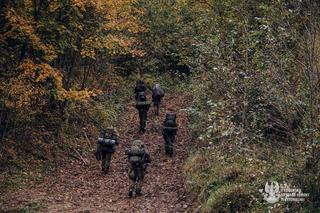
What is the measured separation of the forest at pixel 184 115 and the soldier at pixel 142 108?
25.9 inches

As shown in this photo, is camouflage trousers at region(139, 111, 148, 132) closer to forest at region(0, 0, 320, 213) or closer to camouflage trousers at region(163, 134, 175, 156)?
forest at region(0, 0, 320, 213)

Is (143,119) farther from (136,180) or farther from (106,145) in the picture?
(136,180)

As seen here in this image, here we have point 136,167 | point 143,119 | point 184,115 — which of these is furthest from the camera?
point 184,115


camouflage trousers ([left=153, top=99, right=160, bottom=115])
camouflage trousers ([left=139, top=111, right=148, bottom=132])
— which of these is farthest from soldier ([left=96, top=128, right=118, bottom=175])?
camouflage trousers ([left=153, top=99, right=160, bottom=115])

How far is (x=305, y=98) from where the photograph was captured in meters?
8.49

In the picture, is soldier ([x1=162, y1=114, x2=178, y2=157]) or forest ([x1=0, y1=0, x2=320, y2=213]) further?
soldier ([x1=162, y1=114, x2=178, y2=157])

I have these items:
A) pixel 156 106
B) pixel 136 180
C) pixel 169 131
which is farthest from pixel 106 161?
pixel 156 106

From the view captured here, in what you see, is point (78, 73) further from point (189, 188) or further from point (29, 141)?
point (189, 188)

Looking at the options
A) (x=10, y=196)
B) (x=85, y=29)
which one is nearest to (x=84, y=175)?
(x=10, y=196)

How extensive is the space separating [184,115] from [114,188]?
8.12 metres

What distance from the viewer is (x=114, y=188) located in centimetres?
1339

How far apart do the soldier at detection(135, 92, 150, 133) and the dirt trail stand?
2.77ft

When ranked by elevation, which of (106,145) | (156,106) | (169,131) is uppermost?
(156,106)

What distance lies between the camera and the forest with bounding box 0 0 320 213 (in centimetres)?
884
